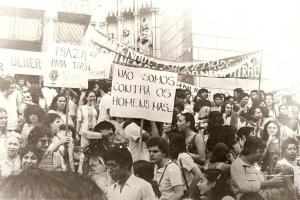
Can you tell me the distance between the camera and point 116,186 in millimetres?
3430

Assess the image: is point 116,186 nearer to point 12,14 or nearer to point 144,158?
point 144,158

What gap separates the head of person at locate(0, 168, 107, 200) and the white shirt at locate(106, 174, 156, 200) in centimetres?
178

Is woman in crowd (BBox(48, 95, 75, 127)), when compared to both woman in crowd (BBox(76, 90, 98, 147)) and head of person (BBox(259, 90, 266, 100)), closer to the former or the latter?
woman in crowd (BBox(76, 90, 98, 147))

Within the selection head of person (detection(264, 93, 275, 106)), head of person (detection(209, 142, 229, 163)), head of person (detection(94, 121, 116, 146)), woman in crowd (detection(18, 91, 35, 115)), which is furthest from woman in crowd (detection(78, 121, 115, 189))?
head of person (detection(264, 93, 275, 106))

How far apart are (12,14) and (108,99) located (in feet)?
3.52

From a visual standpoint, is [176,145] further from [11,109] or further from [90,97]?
[11,109]

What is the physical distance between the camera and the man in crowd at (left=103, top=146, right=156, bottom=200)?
11.0 feet

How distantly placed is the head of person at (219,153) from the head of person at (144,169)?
1.69ft

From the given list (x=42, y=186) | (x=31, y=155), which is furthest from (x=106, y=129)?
(x=42, y=186)

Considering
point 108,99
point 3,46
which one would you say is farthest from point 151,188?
point 3,46

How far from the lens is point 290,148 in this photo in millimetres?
4414

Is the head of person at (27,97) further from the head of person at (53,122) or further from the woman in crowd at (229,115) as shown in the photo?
the woman in crowd at (229,115)

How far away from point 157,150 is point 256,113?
50.9 inches

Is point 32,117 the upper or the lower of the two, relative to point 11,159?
upper
